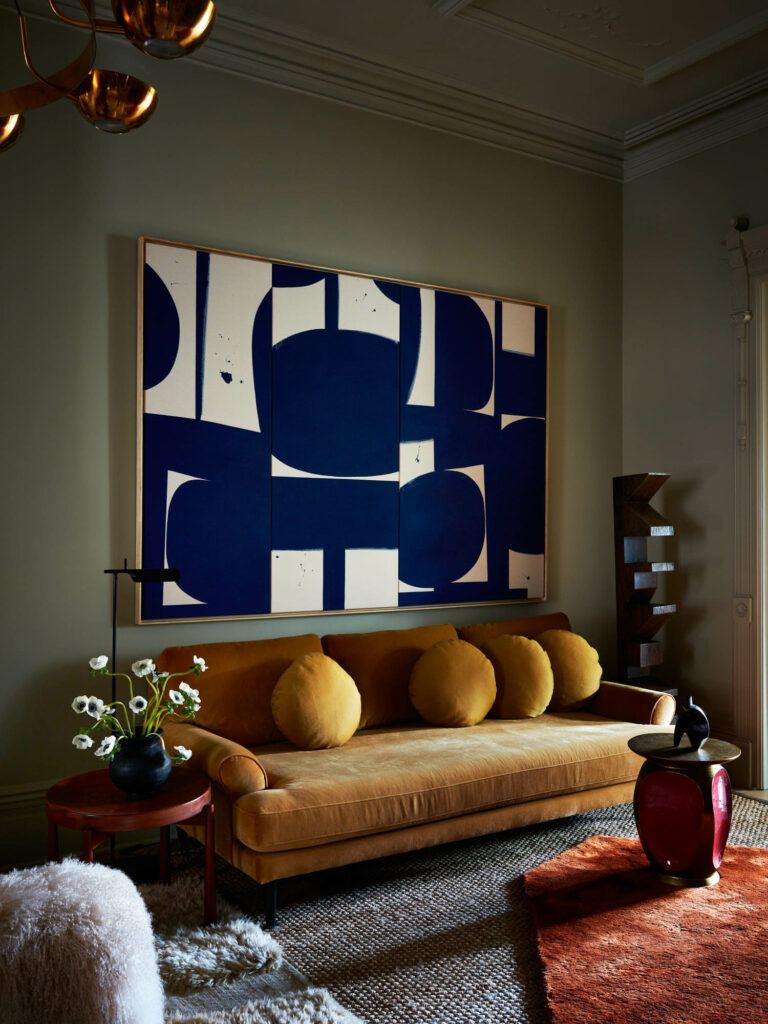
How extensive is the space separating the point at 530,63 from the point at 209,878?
380cm

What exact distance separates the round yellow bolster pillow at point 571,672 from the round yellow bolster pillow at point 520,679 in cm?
10

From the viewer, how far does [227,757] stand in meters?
2.93

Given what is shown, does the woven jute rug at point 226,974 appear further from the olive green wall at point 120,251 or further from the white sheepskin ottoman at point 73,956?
the olive green wall at point 120,251

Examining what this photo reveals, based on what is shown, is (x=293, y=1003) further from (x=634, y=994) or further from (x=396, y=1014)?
(x=634, y=994)

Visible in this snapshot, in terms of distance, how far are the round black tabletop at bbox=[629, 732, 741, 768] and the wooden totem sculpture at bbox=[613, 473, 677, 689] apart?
1214 millimetres

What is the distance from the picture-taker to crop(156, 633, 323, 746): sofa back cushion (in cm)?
346

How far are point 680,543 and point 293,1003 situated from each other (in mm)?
3334

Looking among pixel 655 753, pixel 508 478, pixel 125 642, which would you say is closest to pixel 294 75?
pixel 508 478

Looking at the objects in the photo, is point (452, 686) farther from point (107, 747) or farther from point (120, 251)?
point (120, 251)

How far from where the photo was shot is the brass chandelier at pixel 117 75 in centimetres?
172

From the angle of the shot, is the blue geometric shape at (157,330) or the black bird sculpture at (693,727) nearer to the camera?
the black bird sculpture at (693,727)

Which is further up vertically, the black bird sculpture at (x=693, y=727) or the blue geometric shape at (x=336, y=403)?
the blue geometric shape at (x=336, y=403)

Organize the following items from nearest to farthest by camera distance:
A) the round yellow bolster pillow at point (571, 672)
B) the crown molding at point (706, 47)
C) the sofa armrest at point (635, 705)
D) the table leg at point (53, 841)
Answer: the table leg at point (53, 841) → the crown molding at point (706, 47) → the sofa armrest at point (635, 705) → the round yellow bolster pillow at point (571, 672)

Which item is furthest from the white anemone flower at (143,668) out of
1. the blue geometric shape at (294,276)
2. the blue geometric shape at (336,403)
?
the blue geometric shape at (294,276)
